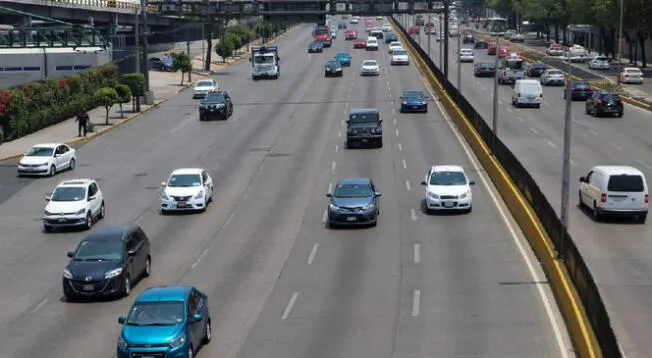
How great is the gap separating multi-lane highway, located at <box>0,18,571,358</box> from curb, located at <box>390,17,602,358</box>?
1.31 ft

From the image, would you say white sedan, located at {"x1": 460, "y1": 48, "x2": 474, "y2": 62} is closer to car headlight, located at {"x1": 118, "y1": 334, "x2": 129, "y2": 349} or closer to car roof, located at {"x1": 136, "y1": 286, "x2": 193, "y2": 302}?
car roof, located at {"x1": 136, "y1": 286, "x2": 193, "y2": 302}

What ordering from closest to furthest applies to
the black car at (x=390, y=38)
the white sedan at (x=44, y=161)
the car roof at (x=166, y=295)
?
the car roof at (x=166, y=295) → the white sedan at (x=44, y=161) → the black car at (x=390, y=38)

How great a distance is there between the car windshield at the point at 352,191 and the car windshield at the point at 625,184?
26.7 ft

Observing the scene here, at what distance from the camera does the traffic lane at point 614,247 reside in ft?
86.6

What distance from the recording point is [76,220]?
38750 mm

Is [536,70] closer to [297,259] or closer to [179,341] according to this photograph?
[297,259]

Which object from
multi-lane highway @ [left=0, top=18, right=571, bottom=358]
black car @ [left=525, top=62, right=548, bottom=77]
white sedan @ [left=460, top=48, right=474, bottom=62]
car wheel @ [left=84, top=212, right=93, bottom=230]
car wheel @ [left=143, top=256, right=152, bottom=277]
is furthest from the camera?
white sedan @ [left=460, top=48, right=474, bottom=62]

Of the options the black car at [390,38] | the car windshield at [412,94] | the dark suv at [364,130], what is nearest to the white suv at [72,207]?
the dark suv at [364,130]

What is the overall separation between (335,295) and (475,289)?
12.0 feet

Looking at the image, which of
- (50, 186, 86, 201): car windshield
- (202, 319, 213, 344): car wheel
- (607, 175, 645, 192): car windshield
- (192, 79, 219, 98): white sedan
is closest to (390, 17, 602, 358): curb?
(607, 175, 645, 192): car windshield

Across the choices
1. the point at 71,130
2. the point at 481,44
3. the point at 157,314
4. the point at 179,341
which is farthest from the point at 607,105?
the point at 481,44

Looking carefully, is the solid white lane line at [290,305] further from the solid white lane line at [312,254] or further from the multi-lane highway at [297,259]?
the solid white lane line at [312,254]

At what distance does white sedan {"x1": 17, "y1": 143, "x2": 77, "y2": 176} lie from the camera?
51219 millimetres

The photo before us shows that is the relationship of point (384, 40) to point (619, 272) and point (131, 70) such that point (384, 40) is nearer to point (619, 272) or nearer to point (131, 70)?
point (131, 70)
